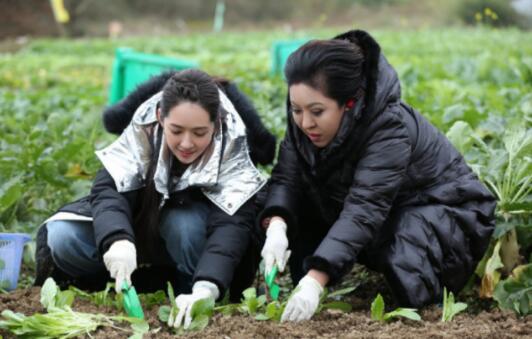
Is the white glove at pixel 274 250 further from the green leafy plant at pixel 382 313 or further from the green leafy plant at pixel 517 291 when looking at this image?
the green leafy plant at pixel 517 291

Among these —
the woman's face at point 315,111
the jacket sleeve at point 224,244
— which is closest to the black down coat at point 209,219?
the jacket sleeve at point 224,244

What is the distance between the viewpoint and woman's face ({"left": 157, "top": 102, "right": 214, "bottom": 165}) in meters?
2.89

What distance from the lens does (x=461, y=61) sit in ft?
29.8

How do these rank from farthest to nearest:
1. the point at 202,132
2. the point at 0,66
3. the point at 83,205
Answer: the point at 0,66 → the point at 83,205 → the point at 202,132

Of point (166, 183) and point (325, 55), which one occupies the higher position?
point (325, 55)

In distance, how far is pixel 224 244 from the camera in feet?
9.65

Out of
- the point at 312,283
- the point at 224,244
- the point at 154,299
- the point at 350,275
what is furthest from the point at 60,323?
the point at 350,275

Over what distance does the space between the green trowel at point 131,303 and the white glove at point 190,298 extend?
0.12 meters

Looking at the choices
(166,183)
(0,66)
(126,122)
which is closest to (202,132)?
(166,183)

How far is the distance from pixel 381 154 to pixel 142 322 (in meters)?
0.94

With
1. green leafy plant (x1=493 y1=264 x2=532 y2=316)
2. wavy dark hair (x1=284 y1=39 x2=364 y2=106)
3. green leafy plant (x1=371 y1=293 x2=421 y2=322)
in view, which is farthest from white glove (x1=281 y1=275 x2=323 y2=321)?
green leafy plant (x1=493 y1=264 x2=532 y2=316)

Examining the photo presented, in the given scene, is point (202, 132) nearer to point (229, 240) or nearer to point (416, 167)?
point (229, 240)

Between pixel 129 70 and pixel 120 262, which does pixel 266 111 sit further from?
pixel 120 262

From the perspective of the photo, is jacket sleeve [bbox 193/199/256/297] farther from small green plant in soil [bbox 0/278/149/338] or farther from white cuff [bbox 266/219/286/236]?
small green plant in soil [bbox 0/278/149/338]
